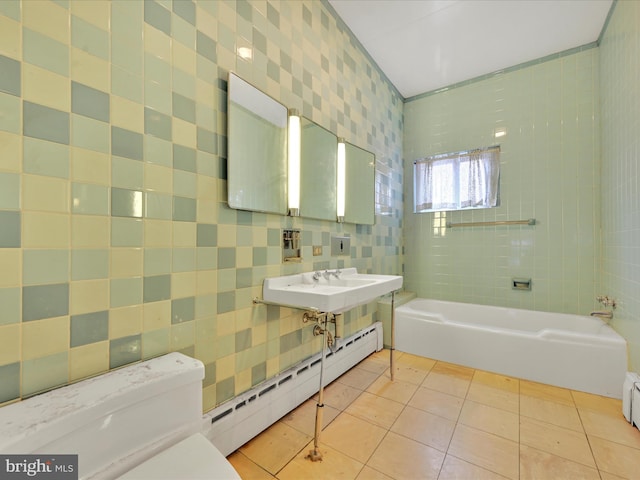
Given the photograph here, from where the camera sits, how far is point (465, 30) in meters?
2.38

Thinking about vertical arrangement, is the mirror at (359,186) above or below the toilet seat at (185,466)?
above

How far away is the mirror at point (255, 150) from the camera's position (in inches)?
55.6

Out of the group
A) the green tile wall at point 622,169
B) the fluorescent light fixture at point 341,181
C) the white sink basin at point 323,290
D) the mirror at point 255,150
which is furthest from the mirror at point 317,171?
the green tile wall at point 622,169

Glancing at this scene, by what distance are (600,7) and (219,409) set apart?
3.64m

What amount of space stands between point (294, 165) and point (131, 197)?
3.08 feet

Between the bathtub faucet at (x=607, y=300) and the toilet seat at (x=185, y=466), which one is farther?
the bathtub faucet at (x=607, y=300)

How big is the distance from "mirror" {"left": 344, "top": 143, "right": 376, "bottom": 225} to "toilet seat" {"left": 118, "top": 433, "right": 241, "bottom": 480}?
67.2 inches

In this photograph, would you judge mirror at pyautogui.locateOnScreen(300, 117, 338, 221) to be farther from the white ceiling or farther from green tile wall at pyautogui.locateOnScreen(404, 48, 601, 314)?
green tile wall at pyautogui.locateOnScreen(404, 48, 601, 314)

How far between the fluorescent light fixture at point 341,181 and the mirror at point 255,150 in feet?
2.01

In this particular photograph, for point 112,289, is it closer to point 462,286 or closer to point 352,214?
point 352,214

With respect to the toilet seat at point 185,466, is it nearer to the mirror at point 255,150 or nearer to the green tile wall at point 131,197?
the green tile wall at point 131,197

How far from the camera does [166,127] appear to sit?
117 centimetres

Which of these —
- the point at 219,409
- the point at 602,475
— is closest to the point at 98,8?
the point at 219,409

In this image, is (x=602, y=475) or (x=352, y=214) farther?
(x=352, y=214)
